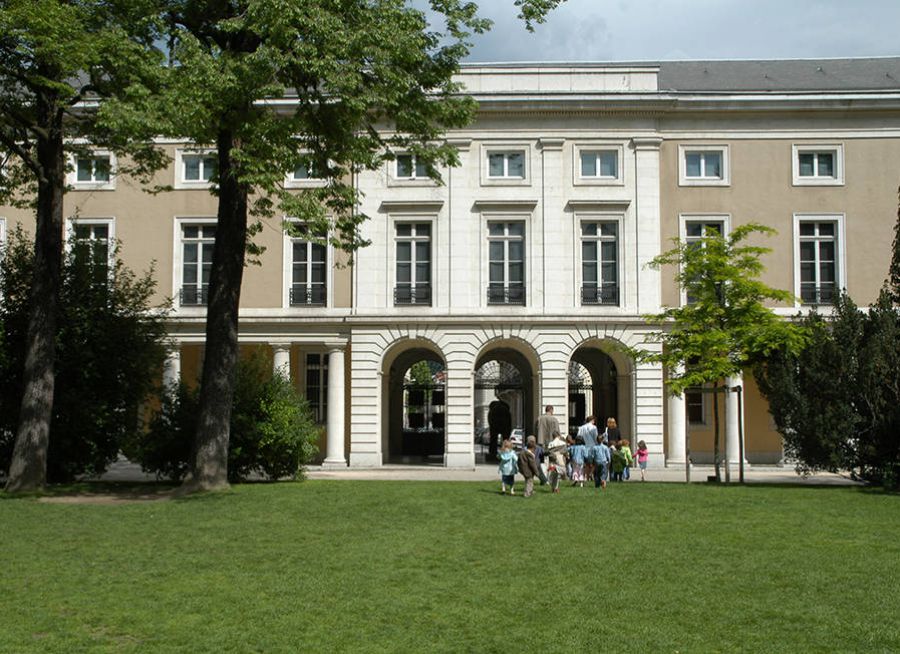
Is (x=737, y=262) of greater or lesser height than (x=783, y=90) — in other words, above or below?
below

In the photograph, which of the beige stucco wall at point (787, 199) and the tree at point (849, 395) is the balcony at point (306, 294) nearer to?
the beige stucco wall at point (787, 199)

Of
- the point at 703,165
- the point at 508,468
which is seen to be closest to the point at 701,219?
the point at 703,165

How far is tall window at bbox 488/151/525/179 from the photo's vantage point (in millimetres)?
33156

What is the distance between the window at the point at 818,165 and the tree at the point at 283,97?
17443 millimetres

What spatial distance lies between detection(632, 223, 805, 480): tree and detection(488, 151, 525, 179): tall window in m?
10.1

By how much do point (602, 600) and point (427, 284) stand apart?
23.6 metres

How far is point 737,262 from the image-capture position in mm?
23938

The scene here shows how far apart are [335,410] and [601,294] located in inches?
387

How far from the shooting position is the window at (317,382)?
1369 inches

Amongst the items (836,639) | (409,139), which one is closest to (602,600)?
(836,639)

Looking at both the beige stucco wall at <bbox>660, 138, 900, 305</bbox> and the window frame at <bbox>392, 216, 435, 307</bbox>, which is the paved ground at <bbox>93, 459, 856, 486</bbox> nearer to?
the window frame at <bbox>392, 216, 435, 307</bbox>

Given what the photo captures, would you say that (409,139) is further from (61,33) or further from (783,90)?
(783,90)

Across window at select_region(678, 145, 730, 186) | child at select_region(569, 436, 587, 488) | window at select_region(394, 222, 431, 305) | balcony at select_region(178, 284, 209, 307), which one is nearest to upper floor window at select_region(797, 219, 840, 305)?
window at select_region(678, 145, 730, 186)

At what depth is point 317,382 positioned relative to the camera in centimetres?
3503
